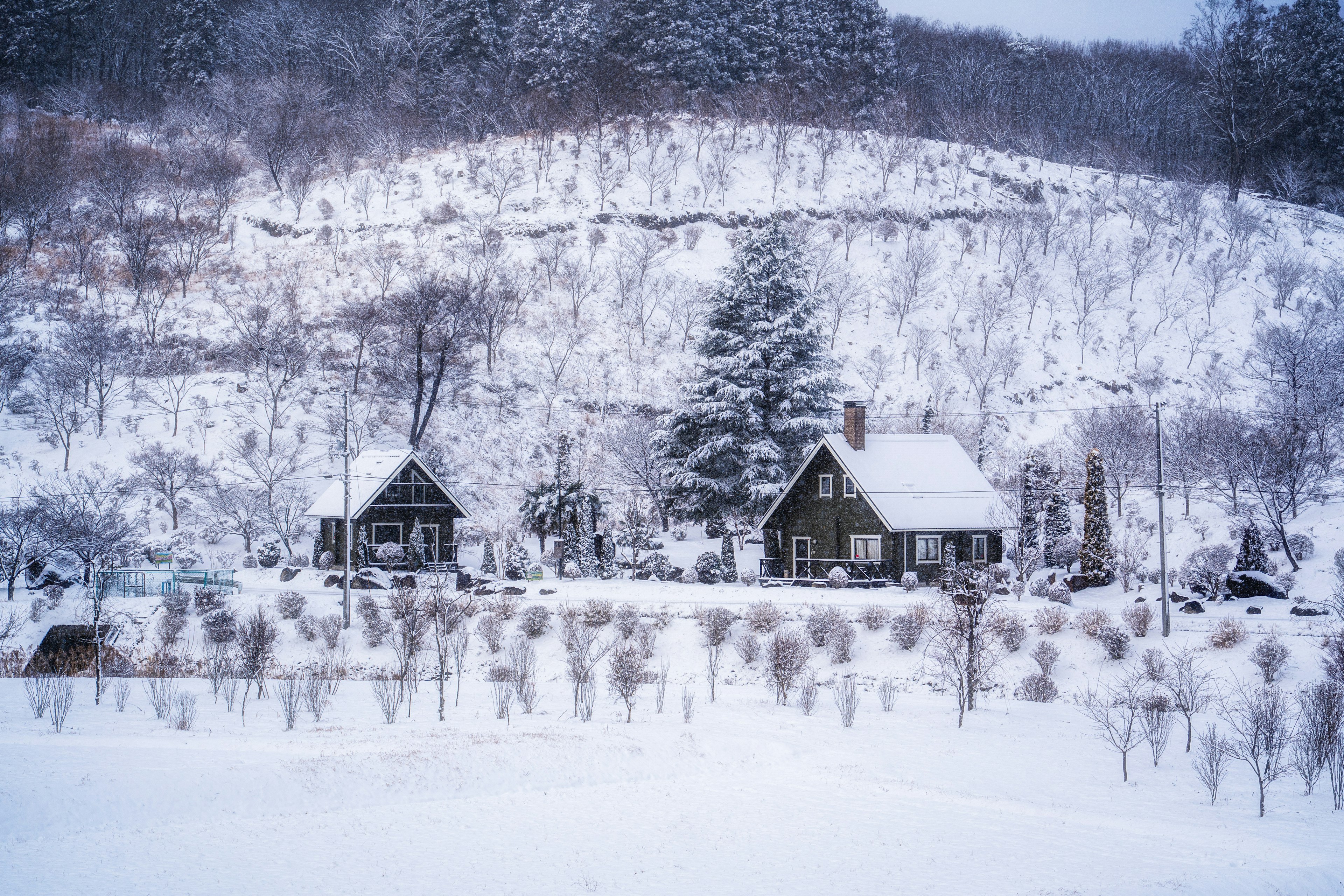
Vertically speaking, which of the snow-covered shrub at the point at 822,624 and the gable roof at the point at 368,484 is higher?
the gable roof at the point at 368,484

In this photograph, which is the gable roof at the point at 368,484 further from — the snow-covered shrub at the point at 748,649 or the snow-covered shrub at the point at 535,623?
the snow-covered shrub at the point at 748,649

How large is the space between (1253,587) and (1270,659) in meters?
8.77

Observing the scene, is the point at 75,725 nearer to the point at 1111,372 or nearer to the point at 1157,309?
the point at 1111,372

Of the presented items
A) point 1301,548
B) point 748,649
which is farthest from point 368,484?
point 1301,548

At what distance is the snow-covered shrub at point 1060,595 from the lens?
33.1 metres

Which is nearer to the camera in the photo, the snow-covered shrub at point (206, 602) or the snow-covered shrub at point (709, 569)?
the snow-covered shrub at point (206, 602)

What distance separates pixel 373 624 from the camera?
3133 cm

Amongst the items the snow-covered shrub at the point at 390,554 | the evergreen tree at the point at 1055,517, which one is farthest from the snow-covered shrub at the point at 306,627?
the evergreen tree at the point at 1055,517

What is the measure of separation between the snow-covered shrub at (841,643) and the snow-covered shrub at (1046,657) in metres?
5.56

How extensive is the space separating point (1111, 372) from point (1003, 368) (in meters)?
9.33

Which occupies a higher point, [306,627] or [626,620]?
[626,620]

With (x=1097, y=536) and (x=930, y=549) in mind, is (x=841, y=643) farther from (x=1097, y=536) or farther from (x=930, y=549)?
(x=1097, y=536)

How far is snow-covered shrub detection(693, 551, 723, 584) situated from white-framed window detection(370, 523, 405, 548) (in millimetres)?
14249

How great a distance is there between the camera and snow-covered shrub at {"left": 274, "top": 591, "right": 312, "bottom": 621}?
108ft
